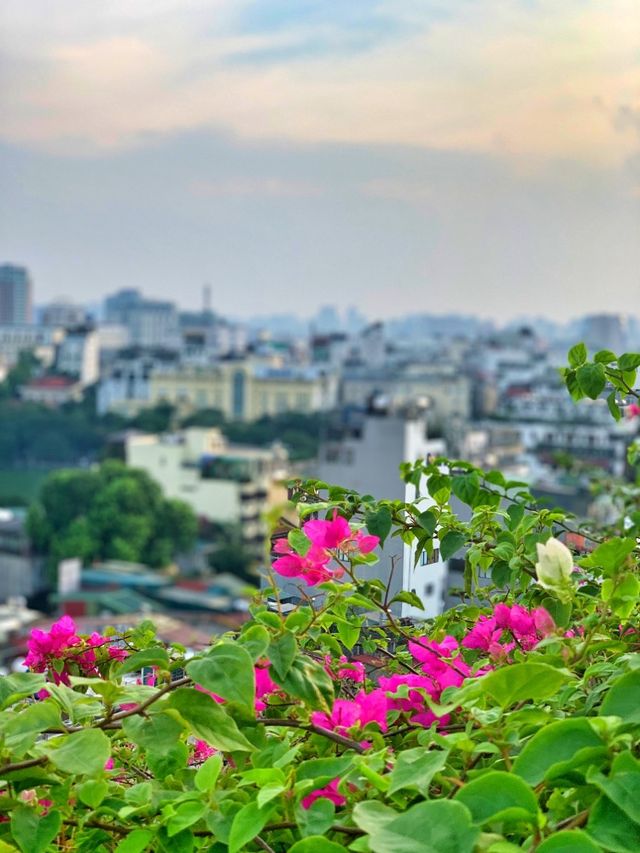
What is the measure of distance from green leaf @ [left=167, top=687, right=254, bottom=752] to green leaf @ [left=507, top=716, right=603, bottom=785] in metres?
0.08

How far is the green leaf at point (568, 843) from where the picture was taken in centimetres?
29

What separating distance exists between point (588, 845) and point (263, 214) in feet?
152

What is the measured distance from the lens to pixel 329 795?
365mm

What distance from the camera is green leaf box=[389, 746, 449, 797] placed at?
34 centimetres

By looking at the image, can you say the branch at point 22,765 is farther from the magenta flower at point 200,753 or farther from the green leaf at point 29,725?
the magenta flower at point 200,753

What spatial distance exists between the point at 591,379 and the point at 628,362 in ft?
0.08

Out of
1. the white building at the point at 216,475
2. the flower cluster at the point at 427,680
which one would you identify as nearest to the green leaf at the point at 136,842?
the flower cluster at the point at 427,680

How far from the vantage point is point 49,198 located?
1780 inches

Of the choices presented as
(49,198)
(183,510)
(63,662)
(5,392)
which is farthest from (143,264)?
(63,662)

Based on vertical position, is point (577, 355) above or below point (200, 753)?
above

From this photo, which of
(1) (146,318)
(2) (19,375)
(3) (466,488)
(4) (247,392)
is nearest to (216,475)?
(4) (247,392)

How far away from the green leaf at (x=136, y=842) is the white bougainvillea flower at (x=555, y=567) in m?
0.14

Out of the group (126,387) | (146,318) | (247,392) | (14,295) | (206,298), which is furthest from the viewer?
(206,298)

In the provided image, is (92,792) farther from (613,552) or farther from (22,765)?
(613,552)
